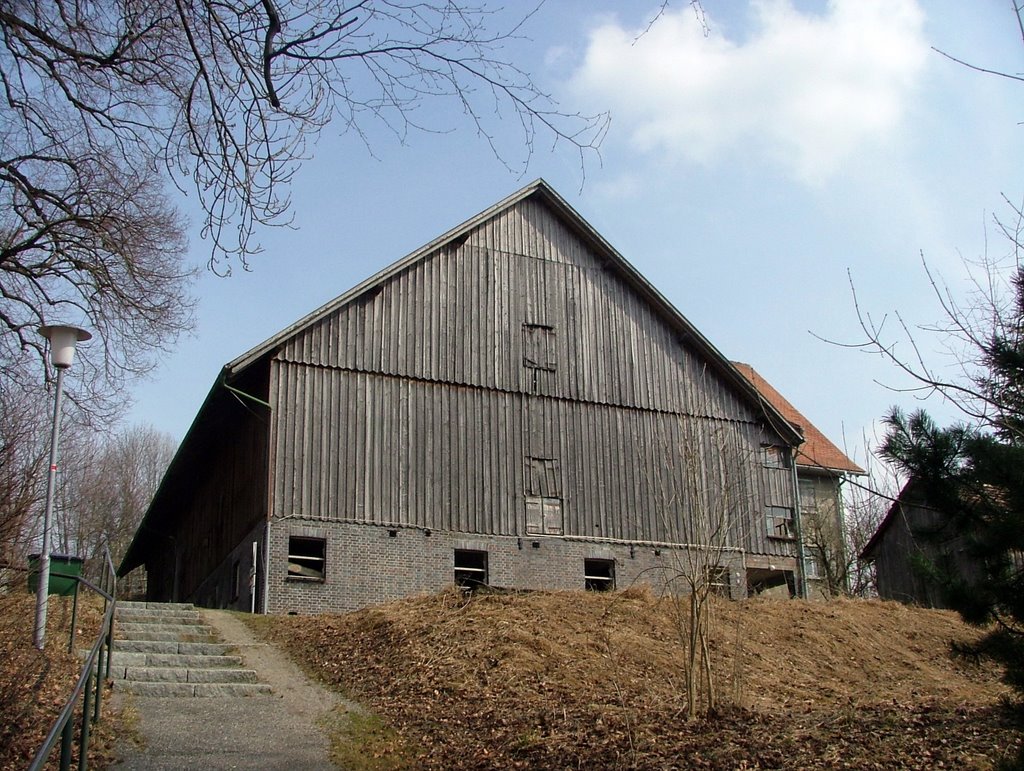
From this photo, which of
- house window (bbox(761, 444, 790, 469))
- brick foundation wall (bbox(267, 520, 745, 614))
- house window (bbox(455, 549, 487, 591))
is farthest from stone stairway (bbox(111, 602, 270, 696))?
house window (bbox(761, 444, 790, 469))

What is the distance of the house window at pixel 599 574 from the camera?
2459cm

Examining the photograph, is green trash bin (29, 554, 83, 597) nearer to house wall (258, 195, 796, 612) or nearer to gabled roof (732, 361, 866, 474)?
house wall (258, 195, 796, 612)

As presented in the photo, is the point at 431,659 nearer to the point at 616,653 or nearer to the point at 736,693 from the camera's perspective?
the point at 616,653

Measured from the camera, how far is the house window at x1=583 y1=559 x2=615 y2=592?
80.7 feet

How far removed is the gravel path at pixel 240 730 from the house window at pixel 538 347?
11.4 m

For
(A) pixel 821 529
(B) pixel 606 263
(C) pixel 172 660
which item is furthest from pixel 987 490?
(A) pixel 821 529

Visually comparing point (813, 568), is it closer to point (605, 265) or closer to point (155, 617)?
point (605, 265)

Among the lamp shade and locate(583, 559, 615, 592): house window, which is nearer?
the lamp shade

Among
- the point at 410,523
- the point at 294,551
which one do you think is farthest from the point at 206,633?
the point at 410,523

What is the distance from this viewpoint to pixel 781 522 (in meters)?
27.1

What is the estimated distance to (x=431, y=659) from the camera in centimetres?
1527

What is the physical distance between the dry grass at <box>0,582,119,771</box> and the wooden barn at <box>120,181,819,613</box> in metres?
5.63

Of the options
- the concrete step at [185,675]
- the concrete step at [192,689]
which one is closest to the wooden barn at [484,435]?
the concrete step at [185,675]

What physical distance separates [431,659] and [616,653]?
262cm
